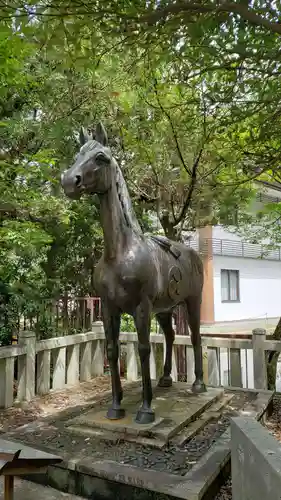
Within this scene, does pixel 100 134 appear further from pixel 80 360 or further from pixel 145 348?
pixel 80 360

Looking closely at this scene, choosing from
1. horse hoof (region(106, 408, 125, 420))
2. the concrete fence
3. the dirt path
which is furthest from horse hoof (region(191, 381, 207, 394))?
the concrete fence

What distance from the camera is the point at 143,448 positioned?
3.19 m

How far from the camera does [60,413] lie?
13.9 ft

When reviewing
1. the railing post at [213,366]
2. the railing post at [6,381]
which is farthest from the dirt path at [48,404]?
the railing post at [213,366]

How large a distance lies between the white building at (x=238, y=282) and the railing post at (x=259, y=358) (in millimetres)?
10280

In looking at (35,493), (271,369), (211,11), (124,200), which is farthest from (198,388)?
(211,11)

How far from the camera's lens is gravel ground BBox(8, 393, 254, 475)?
2955 mm

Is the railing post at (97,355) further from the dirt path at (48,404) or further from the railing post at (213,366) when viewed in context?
the railing post at (213,366)

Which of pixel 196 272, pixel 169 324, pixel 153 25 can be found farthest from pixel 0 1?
pixel 169 324

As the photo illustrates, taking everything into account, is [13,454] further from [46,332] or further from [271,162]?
[46,332]

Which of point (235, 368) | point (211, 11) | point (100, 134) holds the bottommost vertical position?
point (235, 368)

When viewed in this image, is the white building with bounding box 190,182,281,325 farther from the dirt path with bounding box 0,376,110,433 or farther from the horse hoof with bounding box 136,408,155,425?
the horse hoof with bounding box 136,408,155,425

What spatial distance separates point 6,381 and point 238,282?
15405 millimetres

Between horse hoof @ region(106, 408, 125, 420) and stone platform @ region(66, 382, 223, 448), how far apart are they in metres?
0.04
